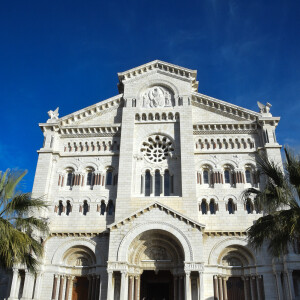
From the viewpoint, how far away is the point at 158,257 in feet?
86.5

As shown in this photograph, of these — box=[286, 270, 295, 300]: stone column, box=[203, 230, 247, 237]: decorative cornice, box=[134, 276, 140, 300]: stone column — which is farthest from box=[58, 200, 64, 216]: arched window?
box=[286, 270, 295, 300]: stone column

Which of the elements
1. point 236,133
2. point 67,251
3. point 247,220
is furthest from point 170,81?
point 67,251

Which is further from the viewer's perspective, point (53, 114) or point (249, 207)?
point (53, 114)

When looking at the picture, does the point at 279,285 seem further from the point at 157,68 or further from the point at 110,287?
the point at 157,68

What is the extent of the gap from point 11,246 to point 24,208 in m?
2.03

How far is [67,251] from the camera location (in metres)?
26.4

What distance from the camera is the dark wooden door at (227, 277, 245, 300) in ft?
81.8

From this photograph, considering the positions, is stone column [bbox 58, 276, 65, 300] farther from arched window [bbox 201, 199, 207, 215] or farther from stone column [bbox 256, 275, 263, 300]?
stone column [bbox 256, 275, 263, 300]

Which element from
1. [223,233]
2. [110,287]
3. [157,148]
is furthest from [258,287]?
[157,148]

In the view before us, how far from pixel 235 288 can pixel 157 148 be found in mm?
13082

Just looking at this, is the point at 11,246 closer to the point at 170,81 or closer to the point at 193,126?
the point at 193,126

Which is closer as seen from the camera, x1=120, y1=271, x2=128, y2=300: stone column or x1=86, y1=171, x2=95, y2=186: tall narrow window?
x1=120, y1=271, x2=128, y2=300: stone column

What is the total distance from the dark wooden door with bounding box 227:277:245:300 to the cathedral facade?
0.24 feet

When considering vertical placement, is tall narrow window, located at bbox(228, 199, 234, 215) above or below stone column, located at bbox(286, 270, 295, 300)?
above
